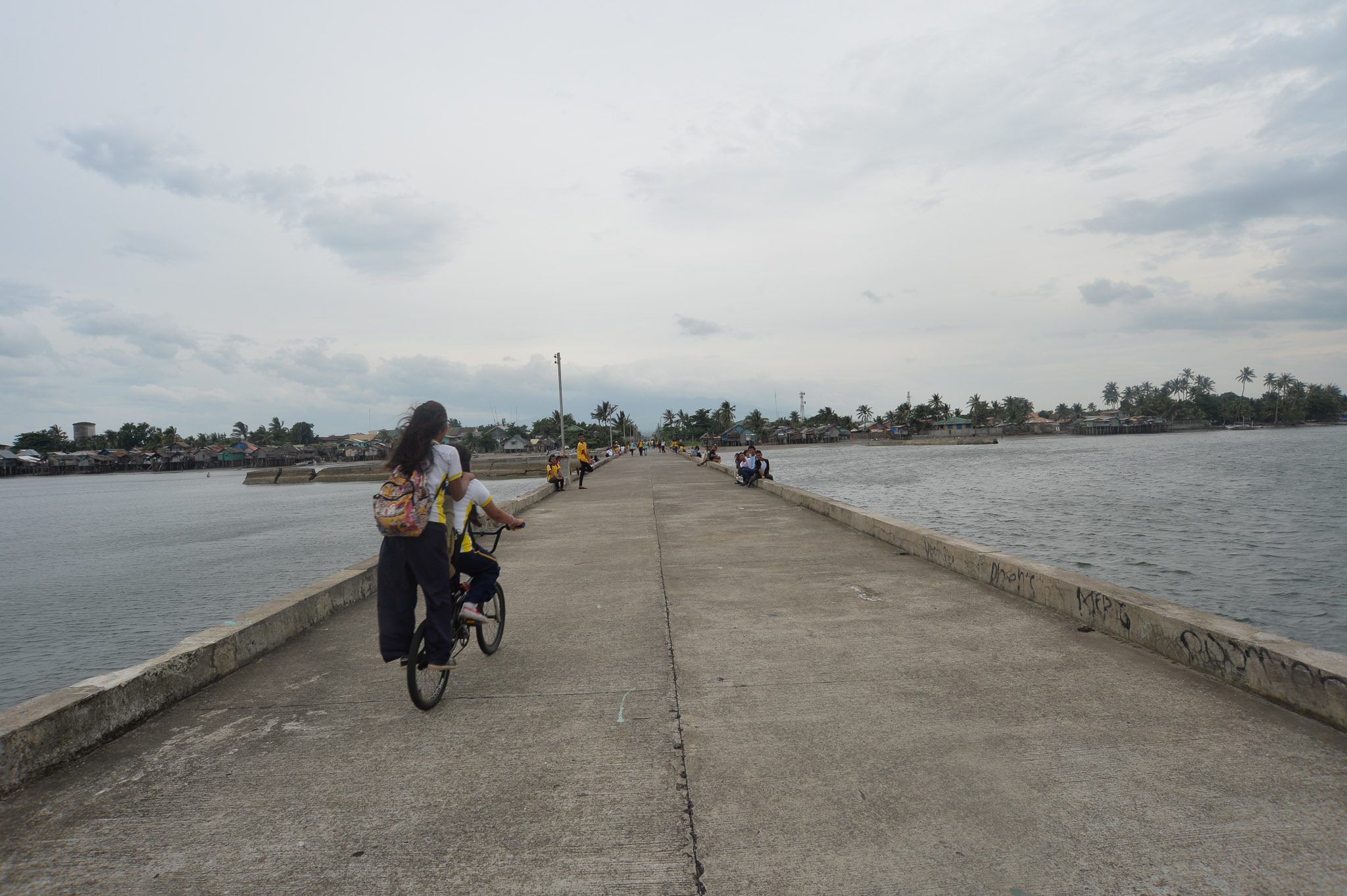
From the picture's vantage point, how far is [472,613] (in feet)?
15.4

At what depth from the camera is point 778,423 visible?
563 ft

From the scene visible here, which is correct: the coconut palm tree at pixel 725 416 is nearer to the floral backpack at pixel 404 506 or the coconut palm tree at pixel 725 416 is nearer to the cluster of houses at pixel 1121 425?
the cluster of houses at pixel 1121 425

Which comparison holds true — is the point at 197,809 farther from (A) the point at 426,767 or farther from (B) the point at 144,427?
(B) the point at 144,427

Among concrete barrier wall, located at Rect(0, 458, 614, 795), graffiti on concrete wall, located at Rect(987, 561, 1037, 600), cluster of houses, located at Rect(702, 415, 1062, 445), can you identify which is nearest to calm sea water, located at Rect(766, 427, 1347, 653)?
A: graffiti on concrete wall, located at Rect(987, 561, 1037, 600)

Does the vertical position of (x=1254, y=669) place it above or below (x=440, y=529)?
below

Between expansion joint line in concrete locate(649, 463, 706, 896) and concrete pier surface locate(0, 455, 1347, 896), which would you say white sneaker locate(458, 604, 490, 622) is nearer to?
concrete pier surface locate(0, 455, 1347, 896)

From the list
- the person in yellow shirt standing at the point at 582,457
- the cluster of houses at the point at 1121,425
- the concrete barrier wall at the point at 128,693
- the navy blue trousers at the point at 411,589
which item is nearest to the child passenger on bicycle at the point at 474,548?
the navy blue trousers at the point at 411,589

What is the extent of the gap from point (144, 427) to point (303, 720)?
201 m

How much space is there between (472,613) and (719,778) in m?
2.14

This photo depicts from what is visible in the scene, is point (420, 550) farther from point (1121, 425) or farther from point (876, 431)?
point (1121, 425)

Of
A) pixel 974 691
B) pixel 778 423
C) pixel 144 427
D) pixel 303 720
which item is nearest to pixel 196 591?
pixel 303 720

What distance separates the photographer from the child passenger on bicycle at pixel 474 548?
4.38 meters

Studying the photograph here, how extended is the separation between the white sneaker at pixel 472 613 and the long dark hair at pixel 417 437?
3.77 ft

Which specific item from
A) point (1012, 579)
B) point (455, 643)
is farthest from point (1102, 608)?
point (455, 643)
